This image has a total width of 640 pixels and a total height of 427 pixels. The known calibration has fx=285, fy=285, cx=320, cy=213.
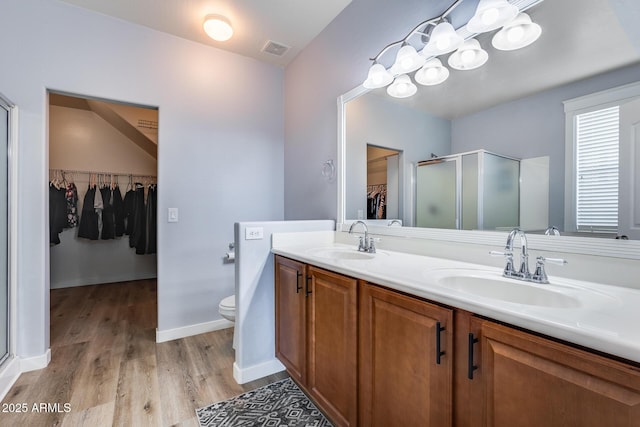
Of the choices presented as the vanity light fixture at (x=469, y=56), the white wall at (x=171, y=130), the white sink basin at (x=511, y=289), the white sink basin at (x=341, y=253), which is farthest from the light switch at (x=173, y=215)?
the vanity light fixture at (x=469, y=56)

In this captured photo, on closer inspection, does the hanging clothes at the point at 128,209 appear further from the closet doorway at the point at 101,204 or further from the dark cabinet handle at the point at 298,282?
the dark cabinet handle at the point at 298,282

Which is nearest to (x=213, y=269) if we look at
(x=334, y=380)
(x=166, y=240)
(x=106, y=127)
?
(x=166, y=240)

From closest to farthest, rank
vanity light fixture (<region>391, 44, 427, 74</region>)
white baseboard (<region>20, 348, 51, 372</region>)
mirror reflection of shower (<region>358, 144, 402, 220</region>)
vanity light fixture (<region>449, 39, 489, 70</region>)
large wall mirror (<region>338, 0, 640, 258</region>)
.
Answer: large wall mirror (<region>338, 0, 640, 258</region>), vanity light fixture (<region>449, 39, 489, 70</region>), vanity light fixture (<region>391, 44, 427, 74</region>), mirror reflection of shower (<region>358, 144, 402, 220</region>), white baseboard (<region>20, 348, 51, 372</region>)

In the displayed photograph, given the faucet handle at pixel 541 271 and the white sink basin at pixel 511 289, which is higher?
the faucet handle at pixel 541 271

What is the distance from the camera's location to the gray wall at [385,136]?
1.62 m

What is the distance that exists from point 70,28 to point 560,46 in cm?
312

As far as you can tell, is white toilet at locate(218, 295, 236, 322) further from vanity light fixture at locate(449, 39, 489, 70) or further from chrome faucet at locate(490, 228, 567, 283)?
vanity light fixture at locate(449, 39, 489, 70)

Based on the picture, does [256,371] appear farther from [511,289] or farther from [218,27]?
[218,27]

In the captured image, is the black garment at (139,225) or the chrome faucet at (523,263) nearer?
the chrome faucet at (523,263)

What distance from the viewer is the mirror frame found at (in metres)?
0.97

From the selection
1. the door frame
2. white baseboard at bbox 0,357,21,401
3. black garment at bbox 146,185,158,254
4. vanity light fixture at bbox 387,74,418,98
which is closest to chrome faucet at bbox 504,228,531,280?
vanity light fixture at bbox 387,74,418,98

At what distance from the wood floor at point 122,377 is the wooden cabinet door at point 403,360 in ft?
3.32

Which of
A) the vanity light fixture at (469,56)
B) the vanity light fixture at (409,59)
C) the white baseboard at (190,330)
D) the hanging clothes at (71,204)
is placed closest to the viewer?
the vanity light fixture at (469,56)

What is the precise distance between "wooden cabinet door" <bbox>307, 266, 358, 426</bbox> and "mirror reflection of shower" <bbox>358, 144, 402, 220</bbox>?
692mm
